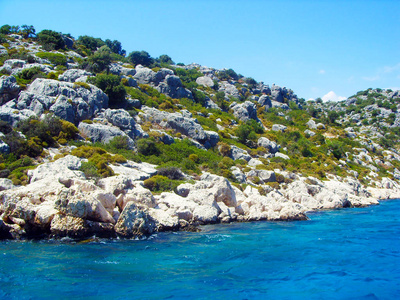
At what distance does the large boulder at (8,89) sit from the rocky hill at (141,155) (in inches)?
4.4

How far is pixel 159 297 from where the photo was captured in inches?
358

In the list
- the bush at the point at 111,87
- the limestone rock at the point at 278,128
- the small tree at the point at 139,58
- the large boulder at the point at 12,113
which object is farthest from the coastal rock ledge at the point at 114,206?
the small tree at the point at 139,58

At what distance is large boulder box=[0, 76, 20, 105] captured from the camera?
33.9 m

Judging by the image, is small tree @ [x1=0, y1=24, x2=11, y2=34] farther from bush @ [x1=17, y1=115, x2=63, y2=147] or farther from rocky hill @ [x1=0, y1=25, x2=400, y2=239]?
bush @ [x1=17, y1=115, x2=63, y2=147]

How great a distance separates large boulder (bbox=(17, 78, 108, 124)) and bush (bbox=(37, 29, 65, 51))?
25.8 m

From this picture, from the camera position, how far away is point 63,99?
117 feet

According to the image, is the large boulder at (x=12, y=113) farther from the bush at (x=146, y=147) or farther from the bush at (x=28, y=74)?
the bush at (x=146, y=147)

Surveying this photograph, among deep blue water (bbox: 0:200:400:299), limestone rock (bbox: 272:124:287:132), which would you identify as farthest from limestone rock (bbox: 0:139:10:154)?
limestone rock (bbox: 272:124:287:132)

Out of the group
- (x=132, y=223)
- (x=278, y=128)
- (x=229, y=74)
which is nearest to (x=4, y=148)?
(x=132, y=223)

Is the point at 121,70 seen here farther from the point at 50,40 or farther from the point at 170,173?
the point at 170,173

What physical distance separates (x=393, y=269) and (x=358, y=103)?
4925 inches

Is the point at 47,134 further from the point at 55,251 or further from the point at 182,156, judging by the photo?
the point at 55,251

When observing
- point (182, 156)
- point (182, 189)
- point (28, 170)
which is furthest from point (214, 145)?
point (28, 170)

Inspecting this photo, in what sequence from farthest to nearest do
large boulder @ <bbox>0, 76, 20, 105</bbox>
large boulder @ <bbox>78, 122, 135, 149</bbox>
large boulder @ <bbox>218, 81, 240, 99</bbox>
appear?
large boulder @ <bbox>218, 81, 240, 99</bbox> < large boulder @ <bbox>78, 122, 135, 149</bbox> < large boulder @ <bbox>0, 76, 20, 105</bbox>
